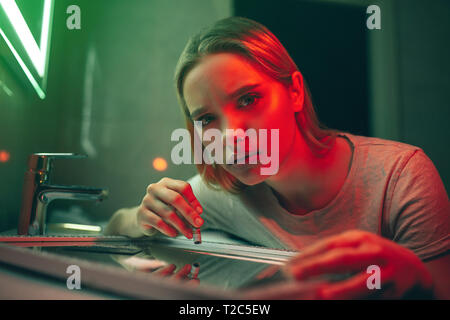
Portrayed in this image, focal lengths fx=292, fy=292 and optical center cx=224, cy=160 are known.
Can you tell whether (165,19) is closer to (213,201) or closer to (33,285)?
(213,201)

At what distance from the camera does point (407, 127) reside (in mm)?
646

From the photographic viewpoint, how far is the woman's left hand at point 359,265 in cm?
24

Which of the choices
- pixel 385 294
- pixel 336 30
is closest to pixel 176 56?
pixel 336 30

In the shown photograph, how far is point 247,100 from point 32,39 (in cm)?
48

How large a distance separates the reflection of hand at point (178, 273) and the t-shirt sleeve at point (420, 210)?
1.08ft

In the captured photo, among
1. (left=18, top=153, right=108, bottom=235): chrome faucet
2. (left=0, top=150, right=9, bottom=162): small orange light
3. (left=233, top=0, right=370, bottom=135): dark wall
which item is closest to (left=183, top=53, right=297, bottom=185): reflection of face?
(left=233, top=0, right=370, bottom=135): dark wall

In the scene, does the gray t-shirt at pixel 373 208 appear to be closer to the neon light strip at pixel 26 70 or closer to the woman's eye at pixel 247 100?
the woman's eye at pixel 247 100

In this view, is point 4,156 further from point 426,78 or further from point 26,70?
point 426,78

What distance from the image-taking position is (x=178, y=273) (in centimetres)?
36

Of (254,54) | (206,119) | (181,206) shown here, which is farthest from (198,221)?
(254,54)

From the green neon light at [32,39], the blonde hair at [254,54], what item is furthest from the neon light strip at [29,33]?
the blonde hair at [254,54]

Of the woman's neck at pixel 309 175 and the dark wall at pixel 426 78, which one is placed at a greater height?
the dark wall at pixel 426 78

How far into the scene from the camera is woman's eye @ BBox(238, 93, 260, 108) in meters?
0.50

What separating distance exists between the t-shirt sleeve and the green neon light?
2.50ft
